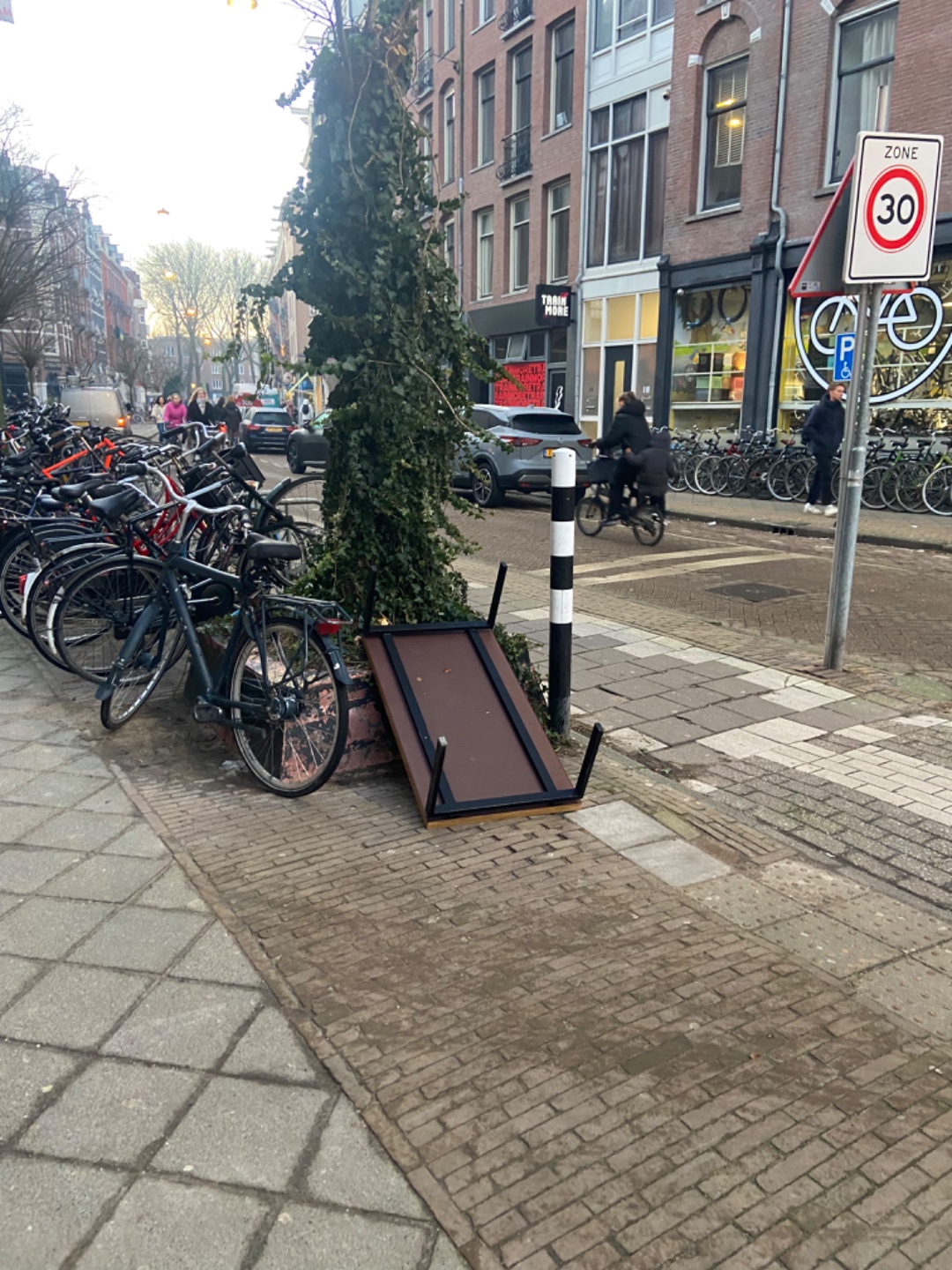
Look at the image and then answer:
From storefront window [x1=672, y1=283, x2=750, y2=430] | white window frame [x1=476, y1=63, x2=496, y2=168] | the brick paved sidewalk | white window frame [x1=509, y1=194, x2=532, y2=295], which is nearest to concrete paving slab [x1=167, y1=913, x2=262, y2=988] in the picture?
the brick paved sidewalk

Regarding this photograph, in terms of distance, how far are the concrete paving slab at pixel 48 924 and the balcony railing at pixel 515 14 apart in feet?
91.2

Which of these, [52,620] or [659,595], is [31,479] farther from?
[659,595]

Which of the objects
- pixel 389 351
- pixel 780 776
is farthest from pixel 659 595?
pixel 389 351

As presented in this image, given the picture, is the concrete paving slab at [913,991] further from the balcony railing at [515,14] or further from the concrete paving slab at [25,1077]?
the balcony railing at [515,14]

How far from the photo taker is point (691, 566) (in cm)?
1028

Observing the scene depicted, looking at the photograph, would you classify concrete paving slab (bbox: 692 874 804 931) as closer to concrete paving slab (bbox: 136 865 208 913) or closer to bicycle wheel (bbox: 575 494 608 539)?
concrete paving slab (bbox: 136 865 208 913)

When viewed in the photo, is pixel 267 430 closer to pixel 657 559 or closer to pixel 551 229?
pixel 551 229

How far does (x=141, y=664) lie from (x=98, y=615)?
27.9 inches

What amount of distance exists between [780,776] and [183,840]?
8.43 ft

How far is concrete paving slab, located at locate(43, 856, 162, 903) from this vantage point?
10.7ft

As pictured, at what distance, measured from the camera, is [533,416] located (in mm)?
15492

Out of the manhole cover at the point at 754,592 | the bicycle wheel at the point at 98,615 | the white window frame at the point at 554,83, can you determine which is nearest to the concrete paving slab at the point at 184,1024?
the bicycle wheel at the point at 98,615

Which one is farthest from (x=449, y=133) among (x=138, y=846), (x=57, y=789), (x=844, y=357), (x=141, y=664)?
(x=138, y=846)

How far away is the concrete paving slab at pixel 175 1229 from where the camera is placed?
1871 mm
